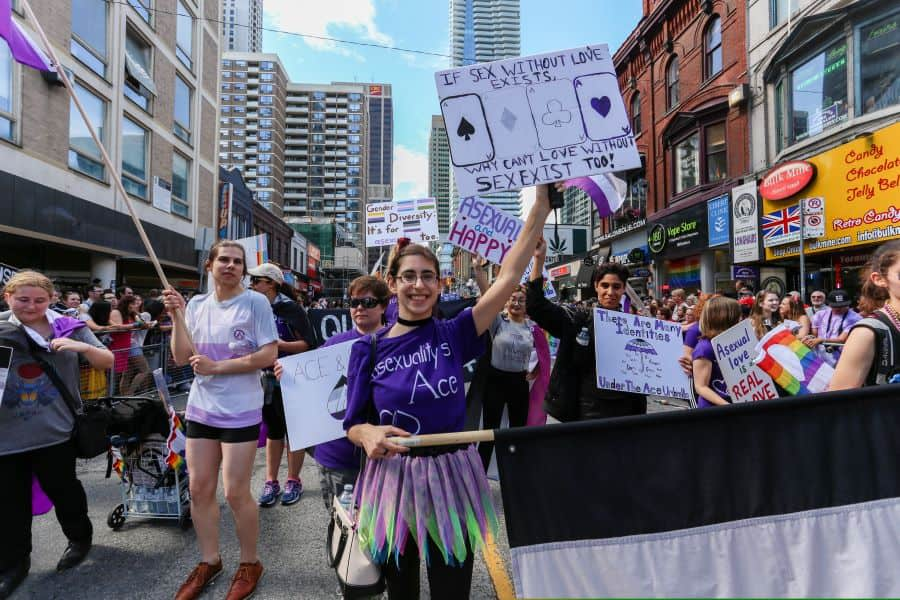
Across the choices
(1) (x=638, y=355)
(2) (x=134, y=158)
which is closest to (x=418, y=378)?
(1) (x=638, y=355)

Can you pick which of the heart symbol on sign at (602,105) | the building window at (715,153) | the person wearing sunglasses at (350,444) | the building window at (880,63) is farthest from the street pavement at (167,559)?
the building window at (715,153)

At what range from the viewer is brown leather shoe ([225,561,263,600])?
2.81m

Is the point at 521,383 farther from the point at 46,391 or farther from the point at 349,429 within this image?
the point at 46,391

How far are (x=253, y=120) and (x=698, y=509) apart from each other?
117881 mm

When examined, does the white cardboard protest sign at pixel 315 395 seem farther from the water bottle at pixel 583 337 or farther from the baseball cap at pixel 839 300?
the baseball cap at pixel 839 300

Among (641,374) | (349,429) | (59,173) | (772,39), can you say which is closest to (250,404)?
(349,429)

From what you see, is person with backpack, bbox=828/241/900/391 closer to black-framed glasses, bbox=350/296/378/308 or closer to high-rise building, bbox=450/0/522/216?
black-framed glasses, bbox=350/296/378/308

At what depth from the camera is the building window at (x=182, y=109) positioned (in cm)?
2242

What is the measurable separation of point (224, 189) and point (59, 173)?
1321 cm

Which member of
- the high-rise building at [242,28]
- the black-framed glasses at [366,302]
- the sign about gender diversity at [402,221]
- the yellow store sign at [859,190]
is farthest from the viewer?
the high-rise building at [242,28]

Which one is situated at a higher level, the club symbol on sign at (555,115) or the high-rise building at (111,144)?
the high-rise building at (111,144)

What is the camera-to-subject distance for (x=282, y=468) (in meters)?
5.39

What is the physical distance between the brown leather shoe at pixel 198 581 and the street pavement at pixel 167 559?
0.07 meters

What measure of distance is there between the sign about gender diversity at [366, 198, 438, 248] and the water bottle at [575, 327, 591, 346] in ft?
20.0
